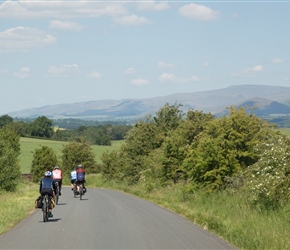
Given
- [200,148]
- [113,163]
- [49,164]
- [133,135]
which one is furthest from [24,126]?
[200,148]

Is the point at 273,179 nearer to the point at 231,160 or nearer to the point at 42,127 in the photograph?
the point at 231,160

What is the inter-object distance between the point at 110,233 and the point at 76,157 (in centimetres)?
8845

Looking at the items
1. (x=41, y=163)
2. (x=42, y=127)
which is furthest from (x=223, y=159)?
(x=42, y=127)

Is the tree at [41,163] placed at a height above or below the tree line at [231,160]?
below

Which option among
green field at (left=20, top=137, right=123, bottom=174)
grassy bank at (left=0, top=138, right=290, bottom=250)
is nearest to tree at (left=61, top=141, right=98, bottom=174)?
green field at (left=20, top=137, right=123, bottom=174)

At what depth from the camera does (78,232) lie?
50.0 feet

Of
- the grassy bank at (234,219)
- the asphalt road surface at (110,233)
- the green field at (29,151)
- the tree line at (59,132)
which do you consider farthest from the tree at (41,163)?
the asphalt road surface at (110,233)

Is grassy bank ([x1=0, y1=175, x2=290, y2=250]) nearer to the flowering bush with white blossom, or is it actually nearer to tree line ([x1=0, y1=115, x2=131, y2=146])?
the flowering bush with white blossom

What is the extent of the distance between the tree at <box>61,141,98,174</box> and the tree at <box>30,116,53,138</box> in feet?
232

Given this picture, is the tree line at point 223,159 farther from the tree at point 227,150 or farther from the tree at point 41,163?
the tree at point 41,163

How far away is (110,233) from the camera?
49.1 ft

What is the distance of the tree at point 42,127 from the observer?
569ft

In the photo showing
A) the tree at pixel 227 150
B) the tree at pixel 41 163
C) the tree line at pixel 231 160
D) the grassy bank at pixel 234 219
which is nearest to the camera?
the grassy bank at pixel 234 219

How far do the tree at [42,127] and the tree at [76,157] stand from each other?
232ft
